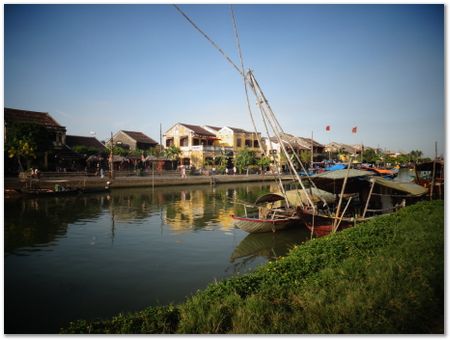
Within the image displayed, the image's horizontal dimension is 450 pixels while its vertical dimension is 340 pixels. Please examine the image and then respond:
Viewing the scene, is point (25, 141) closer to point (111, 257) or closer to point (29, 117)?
point (29, 117)

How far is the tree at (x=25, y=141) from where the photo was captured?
2772 cm

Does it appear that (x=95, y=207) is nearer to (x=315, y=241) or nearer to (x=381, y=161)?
(x=315, y=241)

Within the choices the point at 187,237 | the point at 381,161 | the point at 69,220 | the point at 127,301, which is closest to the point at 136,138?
the point at 69,220

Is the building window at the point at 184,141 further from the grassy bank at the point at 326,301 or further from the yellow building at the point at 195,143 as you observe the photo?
the grassy bank at the point at 326,301

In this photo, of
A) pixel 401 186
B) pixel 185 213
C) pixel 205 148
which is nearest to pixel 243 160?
pixel 205 148

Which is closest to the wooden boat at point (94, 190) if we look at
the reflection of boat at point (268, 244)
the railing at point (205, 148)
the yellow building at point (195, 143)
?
the reflection of boat at point (268, 244)

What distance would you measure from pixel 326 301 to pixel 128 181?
100.0 ft

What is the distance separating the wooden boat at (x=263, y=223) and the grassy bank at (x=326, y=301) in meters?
6.29

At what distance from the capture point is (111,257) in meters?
10.8

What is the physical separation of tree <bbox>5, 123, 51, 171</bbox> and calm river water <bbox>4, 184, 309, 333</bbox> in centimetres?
974

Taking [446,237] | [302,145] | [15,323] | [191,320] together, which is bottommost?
[15,323]

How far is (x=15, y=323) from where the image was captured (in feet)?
21.4

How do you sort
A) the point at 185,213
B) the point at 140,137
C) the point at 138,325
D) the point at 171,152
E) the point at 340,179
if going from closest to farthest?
the point at 138,325
the point at 340,179
the point at 185,213
the point at 171,152
the point at 140,137

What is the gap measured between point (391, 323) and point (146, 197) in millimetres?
24762
